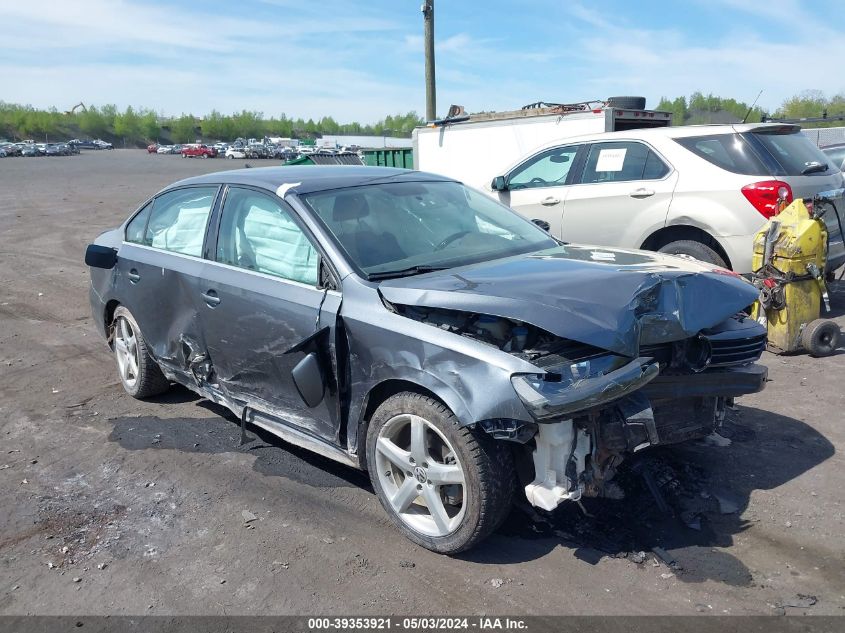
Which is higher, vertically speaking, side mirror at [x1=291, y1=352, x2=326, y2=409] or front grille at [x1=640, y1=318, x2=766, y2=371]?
front grille at [x1=640, y1=318, x2=766, y2=371]

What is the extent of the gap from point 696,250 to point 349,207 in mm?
4022

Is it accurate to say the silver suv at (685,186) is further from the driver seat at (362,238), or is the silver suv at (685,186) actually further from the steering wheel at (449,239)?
the driver seat at (362,238)

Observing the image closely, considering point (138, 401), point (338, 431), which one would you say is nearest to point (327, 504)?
point (338, 431)

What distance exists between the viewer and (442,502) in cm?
346

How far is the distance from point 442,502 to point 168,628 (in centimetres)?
129

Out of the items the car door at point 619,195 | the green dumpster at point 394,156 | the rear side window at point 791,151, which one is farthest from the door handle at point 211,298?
the green dumpster at point 394,156

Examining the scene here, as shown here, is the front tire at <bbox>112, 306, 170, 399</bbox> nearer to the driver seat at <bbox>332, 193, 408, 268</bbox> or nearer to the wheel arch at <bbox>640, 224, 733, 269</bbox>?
the driver seat at <bbox>332, 193, 408, 268</bbox>

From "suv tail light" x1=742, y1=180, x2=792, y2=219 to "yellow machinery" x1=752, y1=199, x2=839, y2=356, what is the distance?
1.21 feet

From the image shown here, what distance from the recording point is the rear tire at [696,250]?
679 cm

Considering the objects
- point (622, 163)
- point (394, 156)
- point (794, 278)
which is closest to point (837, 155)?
point (622, 163)

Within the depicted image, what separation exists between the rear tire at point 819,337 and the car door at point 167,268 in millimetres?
4854

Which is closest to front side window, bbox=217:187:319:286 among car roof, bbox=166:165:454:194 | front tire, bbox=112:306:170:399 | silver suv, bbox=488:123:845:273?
car roof, bbox=166:165:454:194

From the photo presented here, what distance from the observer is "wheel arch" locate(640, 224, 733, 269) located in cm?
691

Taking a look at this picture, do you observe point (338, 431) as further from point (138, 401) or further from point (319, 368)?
point (138, 401)
